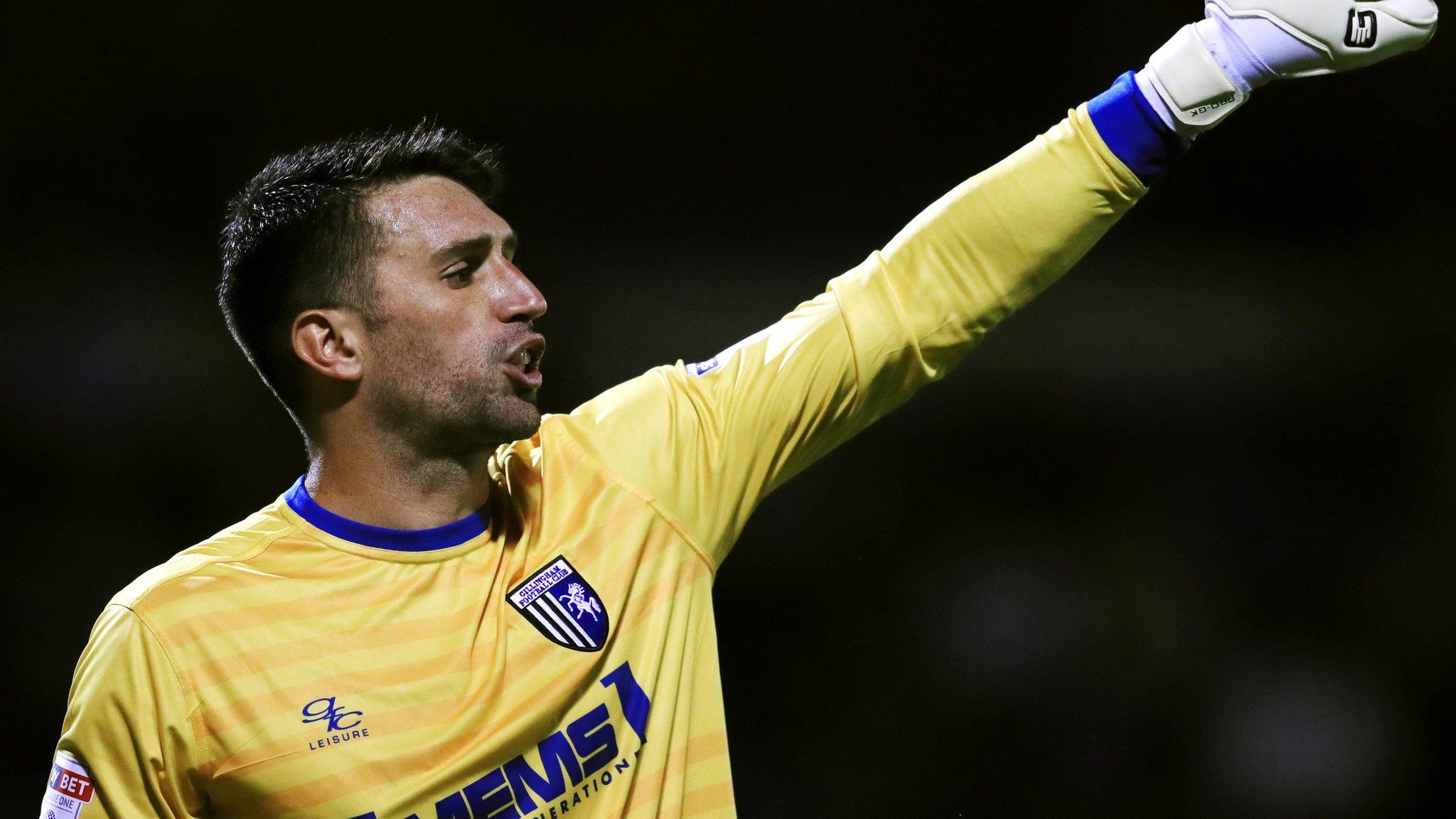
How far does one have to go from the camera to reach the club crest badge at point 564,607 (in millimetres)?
1593

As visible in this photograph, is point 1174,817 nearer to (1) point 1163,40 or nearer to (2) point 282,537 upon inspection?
(1) point 1163,40

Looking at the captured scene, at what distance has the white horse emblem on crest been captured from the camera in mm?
1611

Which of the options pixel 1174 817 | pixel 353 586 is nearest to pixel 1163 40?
Answer: pixel 1174 817

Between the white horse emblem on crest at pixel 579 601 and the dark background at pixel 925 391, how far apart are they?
2.02 m

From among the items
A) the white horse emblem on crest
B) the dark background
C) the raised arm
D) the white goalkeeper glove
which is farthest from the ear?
the dark background

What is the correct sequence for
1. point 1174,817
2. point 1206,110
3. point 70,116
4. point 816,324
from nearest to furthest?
point 1206,110 < point 816,324 < point 1174,817 < point 70,116

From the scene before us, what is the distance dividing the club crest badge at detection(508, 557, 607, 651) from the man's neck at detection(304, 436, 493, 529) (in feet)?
0.50

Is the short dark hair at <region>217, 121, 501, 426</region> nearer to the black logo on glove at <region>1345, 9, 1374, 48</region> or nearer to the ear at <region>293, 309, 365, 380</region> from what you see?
the ear at <region>293, 309, 365, 380</region>

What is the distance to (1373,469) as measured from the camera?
147 inches

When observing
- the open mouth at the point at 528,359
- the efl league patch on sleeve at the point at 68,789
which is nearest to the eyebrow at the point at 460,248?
the open mouth at the point at 528,359

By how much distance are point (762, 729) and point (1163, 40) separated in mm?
2326

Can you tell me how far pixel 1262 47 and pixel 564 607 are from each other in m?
1.12

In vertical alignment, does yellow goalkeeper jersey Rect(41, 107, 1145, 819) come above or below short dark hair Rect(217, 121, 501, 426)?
below

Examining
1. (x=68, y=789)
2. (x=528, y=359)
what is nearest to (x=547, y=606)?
(x=528, y=359)
